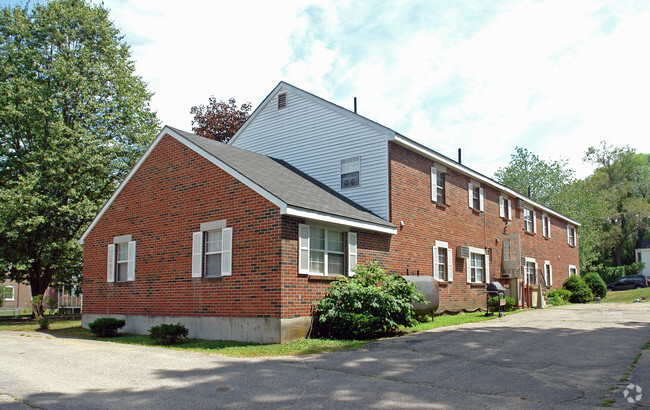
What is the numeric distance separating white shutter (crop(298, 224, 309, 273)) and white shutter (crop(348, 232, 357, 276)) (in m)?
1.88

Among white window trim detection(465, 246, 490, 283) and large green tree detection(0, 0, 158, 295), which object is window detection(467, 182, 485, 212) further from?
large green tree detection(0, 0, 158, 295)

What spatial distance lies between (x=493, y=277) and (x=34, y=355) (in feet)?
64.9

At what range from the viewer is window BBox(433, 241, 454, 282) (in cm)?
2054

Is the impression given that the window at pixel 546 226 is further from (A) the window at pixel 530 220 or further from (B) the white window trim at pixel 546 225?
(A) the window at pixel 530 220

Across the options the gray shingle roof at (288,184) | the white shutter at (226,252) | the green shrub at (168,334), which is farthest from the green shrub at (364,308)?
the green shrub at (168,334)

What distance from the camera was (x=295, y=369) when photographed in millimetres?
9523

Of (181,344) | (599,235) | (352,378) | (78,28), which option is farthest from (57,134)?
(599,235)

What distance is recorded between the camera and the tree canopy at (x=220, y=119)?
34906 millimetres

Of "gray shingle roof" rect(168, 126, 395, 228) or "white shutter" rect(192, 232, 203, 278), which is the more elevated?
"gray shingle roof" rect(168, 126, 395, 228)

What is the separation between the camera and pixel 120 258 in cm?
1895

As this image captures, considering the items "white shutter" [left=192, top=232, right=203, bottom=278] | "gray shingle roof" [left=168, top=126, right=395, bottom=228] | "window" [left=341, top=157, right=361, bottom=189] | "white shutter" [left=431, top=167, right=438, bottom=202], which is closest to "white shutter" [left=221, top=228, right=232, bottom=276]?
"white shutter" [left=192, top=232, right=203, bottom=278]

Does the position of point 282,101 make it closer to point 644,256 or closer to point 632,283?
point 632,283

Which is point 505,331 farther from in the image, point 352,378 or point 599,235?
point 599,235

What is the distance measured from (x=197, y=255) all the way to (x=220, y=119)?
20.9m
